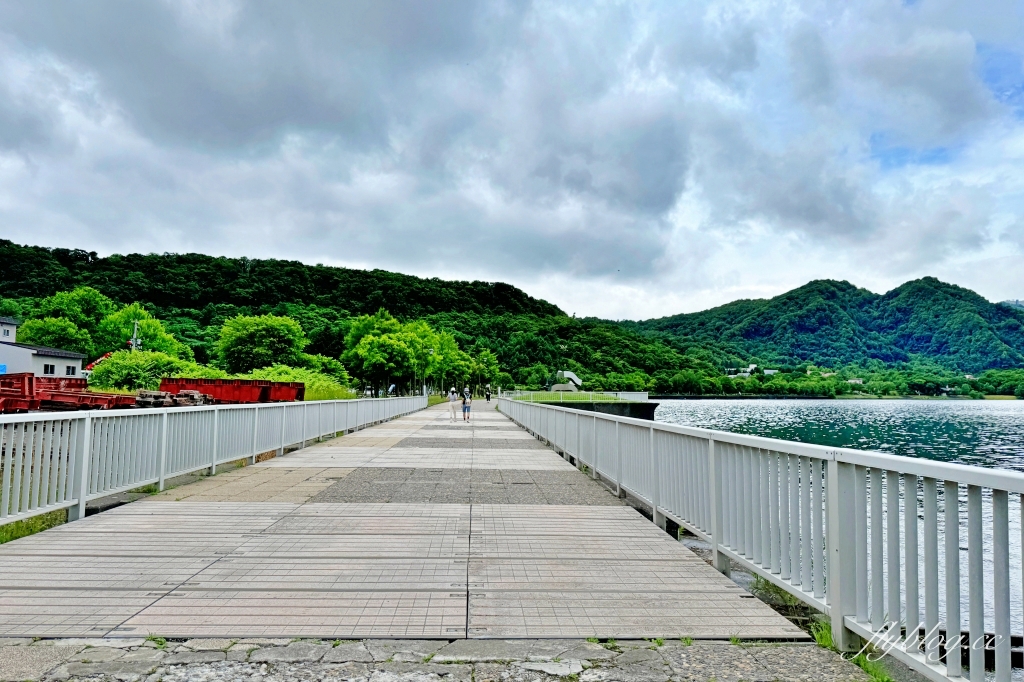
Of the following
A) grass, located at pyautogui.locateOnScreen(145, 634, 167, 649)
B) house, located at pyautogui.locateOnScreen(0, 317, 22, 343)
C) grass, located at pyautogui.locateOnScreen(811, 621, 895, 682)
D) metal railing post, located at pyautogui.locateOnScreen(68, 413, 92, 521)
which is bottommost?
grass, located at pyautogui.locateOnScreen(145, 634, 167, 649)

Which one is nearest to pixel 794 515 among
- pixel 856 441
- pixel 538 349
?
pixel 856 441

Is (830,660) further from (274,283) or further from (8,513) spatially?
(274,283)

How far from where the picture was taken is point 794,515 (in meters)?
3.86

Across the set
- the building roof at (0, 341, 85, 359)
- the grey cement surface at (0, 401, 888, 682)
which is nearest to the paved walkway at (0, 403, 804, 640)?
the grey cement surface at (0, 401, 888, 682)

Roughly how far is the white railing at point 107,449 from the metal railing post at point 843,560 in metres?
5.99

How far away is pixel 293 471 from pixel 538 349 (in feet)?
362

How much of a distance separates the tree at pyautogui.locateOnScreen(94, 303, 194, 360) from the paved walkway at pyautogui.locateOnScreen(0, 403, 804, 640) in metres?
80.9

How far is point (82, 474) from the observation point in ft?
21.1

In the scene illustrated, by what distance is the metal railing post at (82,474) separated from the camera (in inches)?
252

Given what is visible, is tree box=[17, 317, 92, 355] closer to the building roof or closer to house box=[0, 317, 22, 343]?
house box=[0, 317, 22, 343]

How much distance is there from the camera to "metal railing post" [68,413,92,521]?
6410 millimetres

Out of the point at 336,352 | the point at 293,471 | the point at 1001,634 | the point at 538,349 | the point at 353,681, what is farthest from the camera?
the point at 538,349

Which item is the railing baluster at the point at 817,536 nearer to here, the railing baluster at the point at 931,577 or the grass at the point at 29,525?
the railing baluster at the point at 931,577

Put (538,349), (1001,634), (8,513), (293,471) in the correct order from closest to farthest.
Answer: (1001,634), (8,513), (293,471), (538,349)
